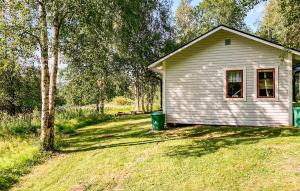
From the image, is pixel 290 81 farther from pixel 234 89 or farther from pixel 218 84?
pixel 218 84

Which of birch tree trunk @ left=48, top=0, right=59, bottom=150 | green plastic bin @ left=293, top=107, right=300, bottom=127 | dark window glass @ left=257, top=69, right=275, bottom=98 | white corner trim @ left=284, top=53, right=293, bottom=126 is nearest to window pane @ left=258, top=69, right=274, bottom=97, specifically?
dark window glass @ left=257, top=69, right=275, bottom=98

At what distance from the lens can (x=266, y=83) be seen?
1466 cm

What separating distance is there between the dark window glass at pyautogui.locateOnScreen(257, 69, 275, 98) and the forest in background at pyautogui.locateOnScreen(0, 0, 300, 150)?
1.63 m

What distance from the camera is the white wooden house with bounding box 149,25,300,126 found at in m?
14.2

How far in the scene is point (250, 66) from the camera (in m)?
14.8

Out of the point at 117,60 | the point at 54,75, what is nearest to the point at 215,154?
the point at 54,75

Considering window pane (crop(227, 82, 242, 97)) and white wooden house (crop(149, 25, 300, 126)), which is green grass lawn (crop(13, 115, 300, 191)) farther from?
window pane (crop(227, 82, 242, 97))

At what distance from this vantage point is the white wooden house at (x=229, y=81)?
14.2 metres

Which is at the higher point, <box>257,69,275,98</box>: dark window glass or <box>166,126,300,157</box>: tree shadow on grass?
<box>257,69,275,98</box>: dark window glass

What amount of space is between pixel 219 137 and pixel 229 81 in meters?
3.39

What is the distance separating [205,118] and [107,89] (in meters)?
16.9

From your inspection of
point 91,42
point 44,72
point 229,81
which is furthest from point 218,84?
point 44,72

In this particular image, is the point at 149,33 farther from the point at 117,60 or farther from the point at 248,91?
the point at 248,91

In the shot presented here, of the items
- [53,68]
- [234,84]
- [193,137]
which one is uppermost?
[53,68]
